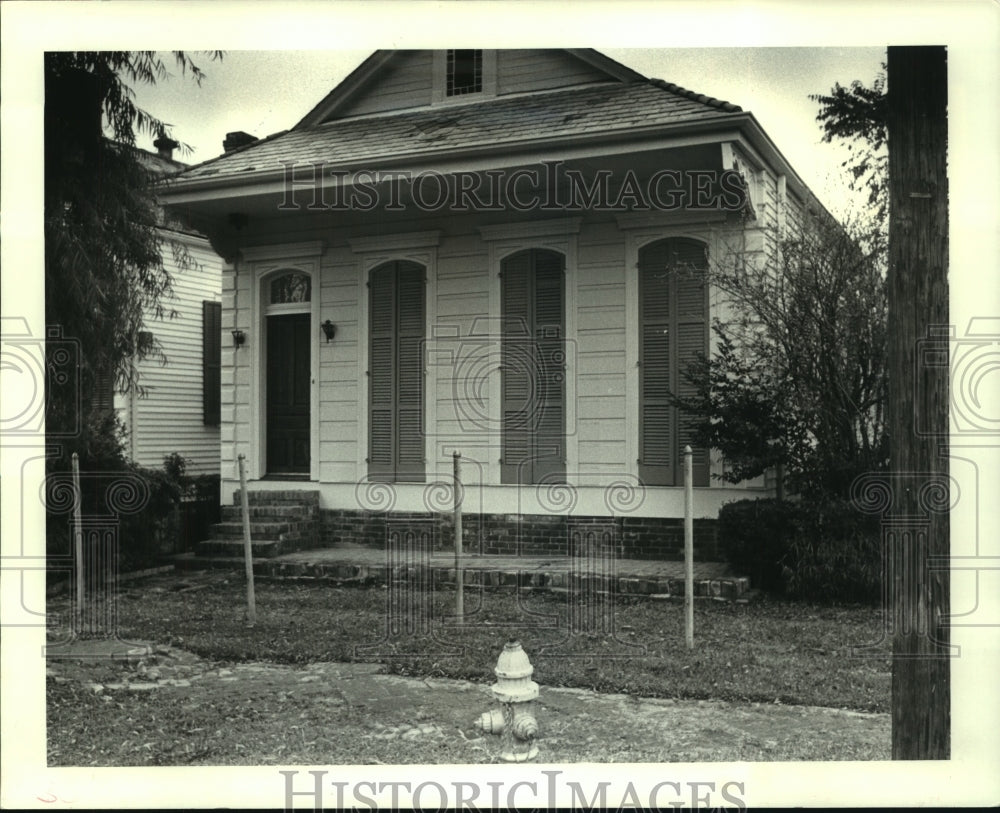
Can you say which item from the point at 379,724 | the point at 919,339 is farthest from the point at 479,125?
the point at 919,339

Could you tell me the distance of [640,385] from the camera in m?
9.48

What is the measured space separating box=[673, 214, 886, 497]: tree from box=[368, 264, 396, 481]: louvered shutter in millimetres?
3495

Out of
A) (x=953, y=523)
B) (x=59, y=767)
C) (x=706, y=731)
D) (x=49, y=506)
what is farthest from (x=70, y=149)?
(x=953, y=523)

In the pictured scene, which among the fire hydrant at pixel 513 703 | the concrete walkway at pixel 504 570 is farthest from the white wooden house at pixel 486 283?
the fire hydrant at pixel 513 703

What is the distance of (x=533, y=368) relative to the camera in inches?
392

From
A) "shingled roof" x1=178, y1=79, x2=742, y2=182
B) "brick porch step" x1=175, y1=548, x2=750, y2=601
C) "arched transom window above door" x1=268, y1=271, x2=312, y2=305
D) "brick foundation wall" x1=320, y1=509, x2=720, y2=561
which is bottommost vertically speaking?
"brick porch step" x1=175, y1=548, x2=750, y2=601

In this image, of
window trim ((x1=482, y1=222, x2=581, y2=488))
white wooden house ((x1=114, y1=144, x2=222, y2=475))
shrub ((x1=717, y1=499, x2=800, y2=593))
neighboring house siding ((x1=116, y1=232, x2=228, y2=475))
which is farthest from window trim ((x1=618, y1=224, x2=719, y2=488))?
neighboring house siding ((x1=116, y1=232, x2=228, y2=475))

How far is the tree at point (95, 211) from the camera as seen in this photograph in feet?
24.4

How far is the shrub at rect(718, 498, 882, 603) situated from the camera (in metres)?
7.56

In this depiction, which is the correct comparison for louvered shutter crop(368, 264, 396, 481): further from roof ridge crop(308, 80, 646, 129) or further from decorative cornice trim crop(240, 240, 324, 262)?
roof ridge crop(308, 80, 646, 129)

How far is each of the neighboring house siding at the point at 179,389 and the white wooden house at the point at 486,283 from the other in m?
3.58

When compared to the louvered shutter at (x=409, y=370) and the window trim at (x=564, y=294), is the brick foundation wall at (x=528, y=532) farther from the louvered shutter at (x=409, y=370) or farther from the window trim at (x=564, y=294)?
the louvered shutter at (x=409, y=370)

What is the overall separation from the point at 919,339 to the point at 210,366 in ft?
42.6

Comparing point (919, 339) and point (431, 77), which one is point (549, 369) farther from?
point (919, 339)
